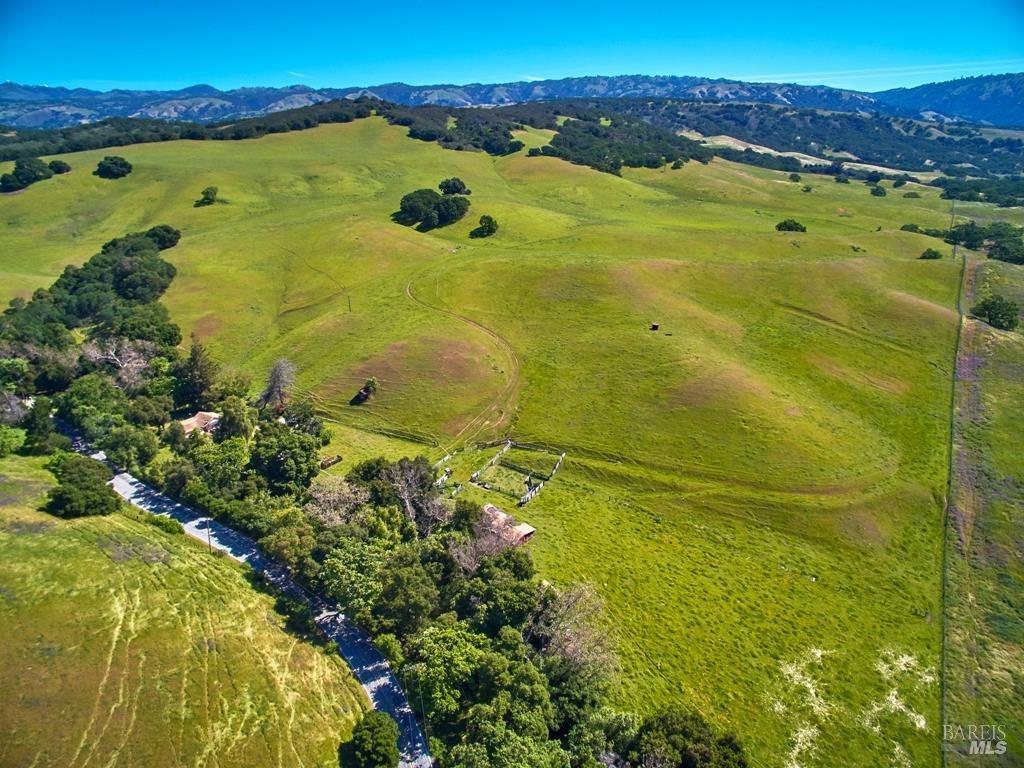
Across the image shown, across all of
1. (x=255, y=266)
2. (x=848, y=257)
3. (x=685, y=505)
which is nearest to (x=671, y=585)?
(x=685, y=505)

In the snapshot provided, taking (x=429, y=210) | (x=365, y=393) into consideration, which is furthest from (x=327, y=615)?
(x=429, y=210)

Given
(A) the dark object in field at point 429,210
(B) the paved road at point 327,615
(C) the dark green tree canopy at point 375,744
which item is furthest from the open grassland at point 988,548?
(A) the dark object in field at point 429,210

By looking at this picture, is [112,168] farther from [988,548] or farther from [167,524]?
[988,548]

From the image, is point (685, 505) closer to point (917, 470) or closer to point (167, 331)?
point (917, 470)

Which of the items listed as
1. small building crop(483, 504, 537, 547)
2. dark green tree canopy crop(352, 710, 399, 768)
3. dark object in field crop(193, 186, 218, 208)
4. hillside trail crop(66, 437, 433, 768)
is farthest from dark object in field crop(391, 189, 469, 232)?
dark green tree canopy crop(352, 710, 399, 768)

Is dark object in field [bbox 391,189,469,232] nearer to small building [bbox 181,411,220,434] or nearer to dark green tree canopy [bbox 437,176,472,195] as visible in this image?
dark green tree canopy [bbox 437,176,472,195]

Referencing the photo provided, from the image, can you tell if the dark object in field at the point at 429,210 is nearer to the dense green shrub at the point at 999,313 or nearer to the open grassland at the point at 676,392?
the open grassland at the point at 676,392
